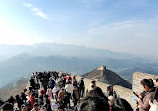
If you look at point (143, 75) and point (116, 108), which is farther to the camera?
point (143, 75)

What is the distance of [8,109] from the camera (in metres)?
4.47

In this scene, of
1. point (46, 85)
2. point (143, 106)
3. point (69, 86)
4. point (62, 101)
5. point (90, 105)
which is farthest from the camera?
point (46, 85)

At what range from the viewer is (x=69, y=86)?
35.3 ft

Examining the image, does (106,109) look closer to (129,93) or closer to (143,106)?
(143,106)

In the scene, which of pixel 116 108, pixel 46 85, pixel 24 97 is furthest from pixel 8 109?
pixel 46 85

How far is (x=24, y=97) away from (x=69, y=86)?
2.77m

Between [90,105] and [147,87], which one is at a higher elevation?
[90,105]

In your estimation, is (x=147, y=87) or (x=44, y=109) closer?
(x=147, y=87)

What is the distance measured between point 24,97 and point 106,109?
7.89 meters

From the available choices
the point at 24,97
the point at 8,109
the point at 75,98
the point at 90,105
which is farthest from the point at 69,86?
the point at 90,105

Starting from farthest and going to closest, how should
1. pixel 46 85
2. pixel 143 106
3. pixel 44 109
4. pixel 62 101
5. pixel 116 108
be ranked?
1. pixel 46 85
2. pixel 62 101
3. pixel 44 109
4. pixel 143 106
5. pixel 116 108

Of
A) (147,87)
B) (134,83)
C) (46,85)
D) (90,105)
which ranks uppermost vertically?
(90,105)

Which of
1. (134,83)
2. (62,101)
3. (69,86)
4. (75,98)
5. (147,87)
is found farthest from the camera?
(69,86)

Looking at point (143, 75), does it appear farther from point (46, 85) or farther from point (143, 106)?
point (46, 85)
